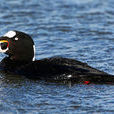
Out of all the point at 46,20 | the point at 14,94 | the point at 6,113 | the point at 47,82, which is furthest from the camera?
the point at 46,20

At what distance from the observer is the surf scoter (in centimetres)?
791

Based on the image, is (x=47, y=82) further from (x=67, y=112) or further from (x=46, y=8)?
(x=46, y=8)

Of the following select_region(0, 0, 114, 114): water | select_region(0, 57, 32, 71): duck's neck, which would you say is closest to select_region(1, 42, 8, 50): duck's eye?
select_region(0, 57, 32, 71): duck's neck

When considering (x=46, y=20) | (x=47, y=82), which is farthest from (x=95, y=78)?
(x=46, y=20)

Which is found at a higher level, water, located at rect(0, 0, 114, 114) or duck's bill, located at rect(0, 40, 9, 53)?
duck's bill, located at rect(0, 40, 9, 53)

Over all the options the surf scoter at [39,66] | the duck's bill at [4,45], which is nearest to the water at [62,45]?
the surf scoter at [39,66]

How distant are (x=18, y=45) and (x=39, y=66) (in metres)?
0.91

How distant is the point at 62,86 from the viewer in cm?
786

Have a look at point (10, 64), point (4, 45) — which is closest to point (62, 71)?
point (10, 64)

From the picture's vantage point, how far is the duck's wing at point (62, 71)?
788 cm

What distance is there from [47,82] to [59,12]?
691cm

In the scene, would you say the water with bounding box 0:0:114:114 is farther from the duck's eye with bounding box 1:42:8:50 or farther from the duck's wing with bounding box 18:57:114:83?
the duck's eye with bounding box 1:42:8:50

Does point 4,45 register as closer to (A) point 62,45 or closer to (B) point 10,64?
(B) point 10,64

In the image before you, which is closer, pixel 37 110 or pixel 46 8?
pixel 37 110
